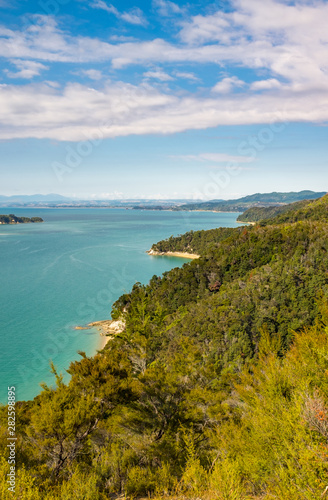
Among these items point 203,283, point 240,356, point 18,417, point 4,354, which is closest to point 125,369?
point 18,417

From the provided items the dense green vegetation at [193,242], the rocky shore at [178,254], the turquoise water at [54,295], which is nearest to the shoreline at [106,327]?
the turquoise water at [54,295]

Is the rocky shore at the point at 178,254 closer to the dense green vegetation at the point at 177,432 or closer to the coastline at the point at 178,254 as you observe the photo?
the coastline at the point at 178,254

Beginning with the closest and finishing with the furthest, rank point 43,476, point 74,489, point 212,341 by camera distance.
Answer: point 74,489
point 43,476
point 212,341

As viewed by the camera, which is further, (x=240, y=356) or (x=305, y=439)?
(x=240, y=356)

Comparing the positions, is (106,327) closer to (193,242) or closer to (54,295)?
(54,295)

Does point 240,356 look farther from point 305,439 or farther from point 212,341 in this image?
point 305,439

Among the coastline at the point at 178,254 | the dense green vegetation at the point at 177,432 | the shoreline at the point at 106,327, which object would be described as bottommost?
the shoreline at the point at 106,327

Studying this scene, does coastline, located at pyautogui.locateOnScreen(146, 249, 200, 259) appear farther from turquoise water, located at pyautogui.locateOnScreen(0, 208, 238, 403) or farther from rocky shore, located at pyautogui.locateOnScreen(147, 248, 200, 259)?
turquoise water, located at pyautogui.locateOnScreen(0, 208, 238, 403)

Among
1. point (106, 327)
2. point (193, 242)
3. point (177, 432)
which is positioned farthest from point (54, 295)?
point (193, 242)

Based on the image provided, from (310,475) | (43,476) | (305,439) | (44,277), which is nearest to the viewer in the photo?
(310,475)

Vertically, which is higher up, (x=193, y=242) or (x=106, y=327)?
(x=193, y=242)

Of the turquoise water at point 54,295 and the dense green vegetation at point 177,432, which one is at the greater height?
the dense green vegetation at point 177,432
